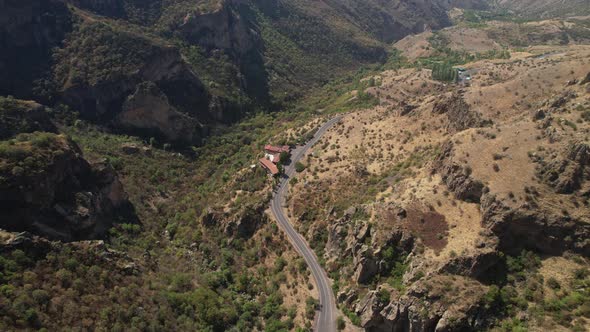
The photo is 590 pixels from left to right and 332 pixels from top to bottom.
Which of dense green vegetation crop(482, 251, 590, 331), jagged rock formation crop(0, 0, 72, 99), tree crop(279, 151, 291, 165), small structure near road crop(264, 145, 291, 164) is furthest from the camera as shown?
jagged rock formation crop(0, 0, 72, 99)

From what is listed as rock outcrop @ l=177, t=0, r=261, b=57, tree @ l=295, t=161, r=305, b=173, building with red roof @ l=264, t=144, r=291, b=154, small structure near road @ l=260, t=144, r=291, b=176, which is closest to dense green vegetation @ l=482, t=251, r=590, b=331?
tree @ l=295, t=161, r=305, b=173

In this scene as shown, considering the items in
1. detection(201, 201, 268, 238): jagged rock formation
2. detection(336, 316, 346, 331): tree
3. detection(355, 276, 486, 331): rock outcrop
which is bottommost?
detection(336, 316, 346, 331): tree

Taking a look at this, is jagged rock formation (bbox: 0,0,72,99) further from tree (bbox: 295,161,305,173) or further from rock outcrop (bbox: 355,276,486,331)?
rock outcrop (bbox: 355,276,486,331)

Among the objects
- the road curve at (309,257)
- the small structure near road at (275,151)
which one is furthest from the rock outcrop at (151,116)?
the road curve at (309,257)

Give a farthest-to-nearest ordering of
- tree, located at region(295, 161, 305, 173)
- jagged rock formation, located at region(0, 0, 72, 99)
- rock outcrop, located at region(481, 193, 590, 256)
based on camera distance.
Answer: jagged rock formation, located at region(0, 0, 72, 99) < tree, located at region(295, 161, 305, 173) < rock outcrop, located at region(481, 193, 590, 256)

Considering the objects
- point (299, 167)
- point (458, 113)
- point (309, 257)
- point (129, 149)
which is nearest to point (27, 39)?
point (129, 149)

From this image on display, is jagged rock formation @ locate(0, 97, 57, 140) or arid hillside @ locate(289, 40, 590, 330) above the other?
jagged rock formation @ locate(0, 97, 57, 140)

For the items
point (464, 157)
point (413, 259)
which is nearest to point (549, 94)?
point (464, 157)
